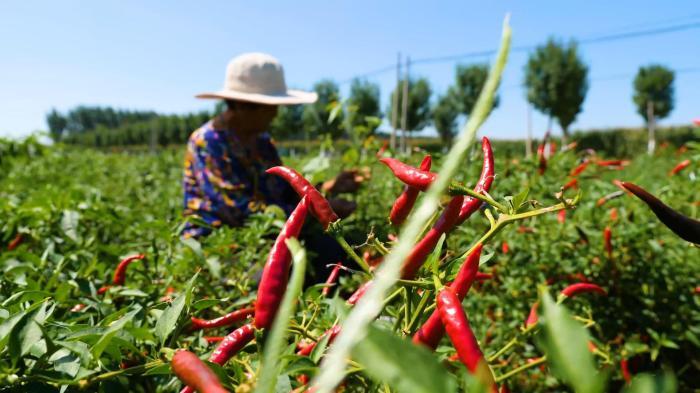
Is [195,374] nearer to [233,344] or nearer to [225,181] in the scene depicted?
[233,344]

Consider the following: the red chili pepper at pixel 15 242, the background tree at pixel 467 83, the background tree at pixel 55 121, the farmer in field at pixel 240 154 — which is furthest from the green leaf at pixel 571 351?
the background tree at pixel 55 121

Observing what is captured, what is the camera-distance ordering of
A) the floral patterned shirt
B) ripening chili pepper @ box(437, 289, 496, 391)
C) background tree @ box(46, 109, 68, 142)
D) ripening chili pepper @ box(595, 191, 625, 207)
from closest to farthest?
ripening chili pepper @ box(437, 289, 496, 391) < ripening chili pepper @ box(595, 191, 625, 207) < the floral patterned shirt < background tree @ box(46, 109, 68, 142)

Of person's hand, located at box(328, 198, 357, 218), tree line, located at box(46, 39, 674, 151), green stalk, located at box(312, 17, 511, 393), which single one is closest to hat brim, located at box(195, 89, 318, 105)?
person's hand, located at box(328, 198, 357, 218)

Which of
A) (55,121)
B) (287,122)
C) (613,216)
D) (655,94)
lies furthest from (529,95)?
(55,121)

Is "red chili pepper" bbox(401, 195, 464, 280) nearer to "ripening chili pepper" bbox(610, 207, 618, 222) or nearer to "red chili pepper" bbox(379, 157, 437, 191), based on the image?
"red chili pepper" bbox(379, 157, 437, 191)

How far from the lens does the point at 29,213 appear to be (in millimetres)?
1765

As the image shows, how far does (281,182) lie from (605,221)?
1.67 metres

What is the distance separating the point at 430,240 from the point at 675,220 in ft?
0.93

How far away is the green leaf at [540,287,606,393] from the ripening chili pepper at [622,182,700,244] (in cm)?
38

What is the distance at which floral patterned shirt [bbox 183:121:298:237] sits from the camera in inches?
101

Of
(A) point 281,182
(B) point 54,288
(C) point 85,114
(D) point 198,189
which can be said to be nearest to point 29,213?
(B) point 54,288

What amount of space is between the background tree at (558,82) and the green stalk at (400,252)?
3779 cm

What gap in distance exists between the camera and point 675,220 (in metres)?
0.59

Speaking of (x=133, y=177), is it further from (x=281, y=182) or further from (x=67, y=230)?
(x=67, y=230)
